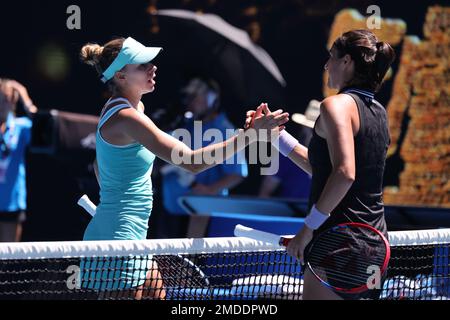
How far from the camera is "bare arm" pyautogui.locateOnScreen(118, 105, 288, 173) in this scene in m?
4.23

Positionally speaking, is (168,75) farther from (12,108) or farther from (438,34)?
(438,34)

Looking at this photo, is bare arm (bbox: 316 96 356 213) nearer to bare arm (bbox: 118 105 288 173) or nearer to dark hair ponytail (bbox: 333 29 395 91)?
dark hair ponytail (bbox: 333 29 395 91)

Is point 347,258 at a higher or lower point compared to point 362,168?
lower

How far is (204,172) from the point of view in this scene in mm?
7957

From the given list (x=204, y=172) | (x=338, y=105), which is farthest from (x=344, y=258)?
(x=204, y=172)

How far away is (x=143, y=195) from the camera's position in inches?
174

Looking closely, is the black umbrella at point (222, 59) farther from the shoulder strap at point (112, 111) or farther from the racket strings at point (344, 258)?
the racket strings at point (344, 258)

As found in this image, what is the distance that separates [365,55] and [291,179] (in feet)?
14.0

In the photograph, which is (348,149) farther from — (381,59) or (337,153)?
(381,59)

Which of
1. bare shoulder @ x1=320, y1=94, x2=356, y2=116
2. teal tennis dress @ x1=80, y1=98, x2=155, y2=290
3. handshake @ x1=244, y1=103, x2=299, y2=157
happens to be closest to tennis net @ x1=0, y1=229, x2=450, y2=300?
teal tennis dress @ x1=80, y1=98, x2=155, y2=290

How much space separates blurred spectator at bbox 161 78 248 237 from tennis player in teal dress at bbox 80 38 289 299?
3.30 m
